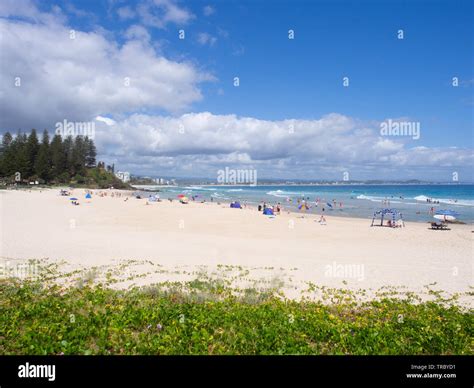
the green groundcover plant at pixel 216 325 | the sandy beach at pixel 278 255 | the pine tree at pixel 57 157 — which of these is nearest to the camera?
the green groundcover plant at pixel 216 325

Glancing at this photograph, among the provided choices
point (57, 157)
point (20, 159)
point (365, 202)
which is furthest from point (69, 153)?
point (365, 202)

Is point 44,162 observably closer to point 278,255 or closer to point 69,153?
point 69,153

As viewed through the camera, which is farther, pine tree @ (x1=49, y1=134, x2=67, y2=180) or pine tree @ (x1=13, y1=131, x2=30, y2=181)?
pine tree @ (x1=49, y1=134, x2=67, y2=180)

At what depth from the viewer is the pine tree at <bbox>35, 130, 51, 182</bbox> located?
286 feet

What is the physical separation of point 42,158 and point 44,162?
153cm

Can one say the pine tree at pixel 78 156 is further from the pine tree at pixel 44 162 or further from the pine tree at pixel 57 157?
the pine tree at pixel 44 162

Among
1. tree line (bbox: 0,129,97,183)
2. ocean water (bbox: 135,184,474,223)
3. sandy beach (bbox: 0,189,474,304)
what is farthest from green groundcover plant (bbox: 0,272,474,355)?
tree line (bbox: 0,129,97,183)

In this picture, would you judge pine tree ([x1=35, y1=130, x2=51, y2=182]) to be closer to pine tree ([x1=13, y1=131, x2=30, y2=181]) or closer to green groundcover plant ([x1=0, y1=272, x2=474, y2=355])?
pine tree ([x1=13, y1=131, x2=30, y2=181])

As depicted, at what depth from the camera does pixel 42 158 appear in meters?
87.6

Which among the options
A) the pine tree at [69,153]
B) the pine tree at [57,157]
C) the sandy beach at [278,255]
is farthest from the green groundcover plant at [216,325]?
Answer: the pine tree at [69,153]

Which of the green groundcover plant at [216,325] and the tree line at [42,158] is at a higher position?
the tree line at [42,158]

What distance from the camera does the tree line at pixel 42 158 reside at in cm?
8225

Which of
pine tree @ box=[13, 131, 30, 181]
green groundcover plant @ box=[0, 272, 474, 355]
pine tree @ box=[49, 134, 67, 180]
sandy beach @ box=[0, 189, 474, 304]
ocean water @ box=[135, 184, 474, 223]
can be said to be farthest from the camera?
pine tree @ box=[49, 134, 67, 180]
